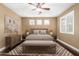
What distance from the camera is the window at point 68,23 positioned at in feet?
7.53

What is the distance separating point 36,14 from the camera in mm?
2492

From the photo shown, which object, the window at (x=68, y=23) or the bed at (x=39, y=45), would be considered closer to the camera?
the window at (x=68, y=23)

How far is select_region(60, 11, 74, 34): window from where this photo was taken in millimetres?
2295

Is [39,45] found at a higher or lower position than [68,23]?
lower

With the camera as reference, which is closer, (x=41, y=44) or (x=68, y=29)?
(x=68, y=29)

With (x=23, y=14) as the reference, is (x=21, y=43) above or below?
below

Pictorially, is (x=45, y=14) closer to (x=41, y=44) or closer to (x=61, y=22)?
(x=61, y=22)

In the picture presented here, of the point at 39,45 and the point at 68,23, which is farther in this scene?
the point at 39,45

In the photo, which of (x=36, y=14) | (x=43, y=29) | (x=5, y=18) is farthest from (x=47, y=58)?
(x=43, y=29)

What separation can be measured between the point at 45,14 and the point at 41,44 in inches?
32.3

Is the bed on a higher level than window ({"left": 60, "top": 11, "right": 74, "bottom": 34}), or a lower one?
lower

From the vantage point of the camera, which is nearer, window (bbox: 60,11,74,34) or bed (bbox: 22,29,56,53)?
window (bbox: 60,11,74,34)

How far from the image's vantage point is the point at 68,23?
2.30 metres

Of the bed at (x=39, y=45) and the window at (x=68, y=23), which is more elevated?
the window at (x=68, y=23)
